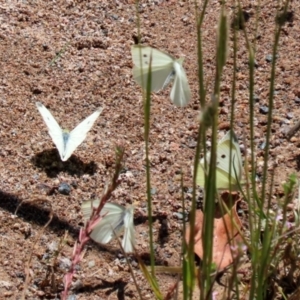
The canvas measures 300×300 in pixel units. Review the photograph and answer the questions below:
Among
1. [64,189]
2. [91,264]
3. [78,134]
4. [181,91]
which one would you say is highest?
[181,91]

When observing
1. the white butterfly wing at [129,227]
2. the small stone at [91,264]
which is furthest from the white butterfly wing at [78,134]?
the white butterfly wing at [129,227]

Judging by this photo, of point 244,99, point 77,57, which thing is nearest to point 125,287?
point 244,99

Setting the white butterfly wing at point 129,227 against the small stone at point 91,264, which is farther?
the small stone at point 91,264

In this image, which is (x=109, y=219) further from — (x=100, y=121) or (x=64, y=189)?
(x=100, y=121)

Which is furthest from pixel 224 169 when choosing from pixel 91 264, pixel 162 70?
pixel 91 264

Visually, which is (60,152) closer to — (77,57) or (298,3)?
(77,57)

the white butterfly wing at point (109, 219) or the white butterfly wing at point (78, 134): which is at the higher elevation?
the white butterfly wing at point (78, 134)

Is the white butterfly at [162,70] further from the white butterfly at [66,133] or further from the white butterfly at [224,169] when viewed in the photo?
the white butterfly at [66,133]
